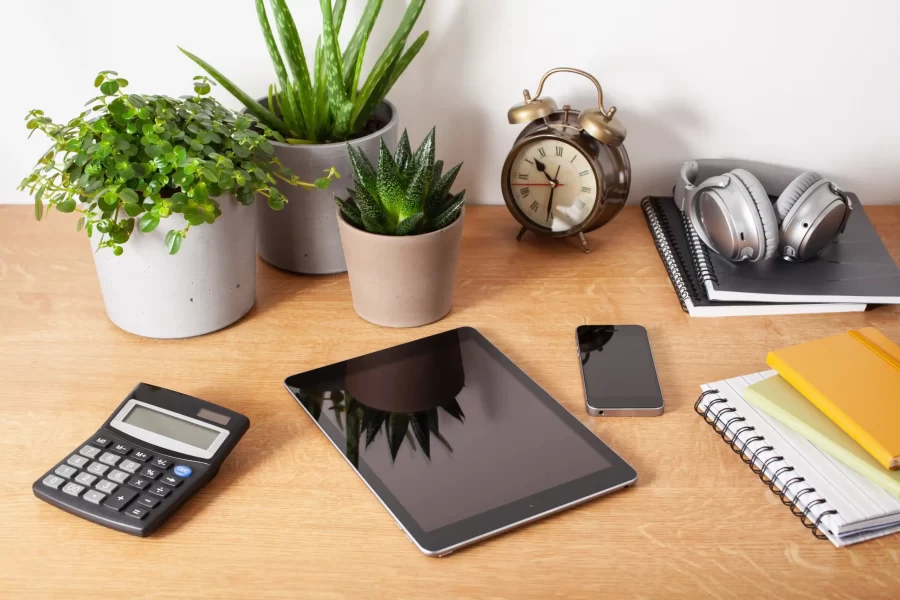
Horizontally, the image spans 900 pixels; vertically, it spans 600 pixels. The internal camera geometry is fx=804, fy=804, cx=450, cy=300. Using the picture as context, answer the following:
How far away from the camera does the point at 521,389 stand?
0.84 metres

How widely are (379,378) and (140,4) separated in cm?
64

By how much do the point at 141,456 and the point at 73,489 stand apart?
0.06 meters

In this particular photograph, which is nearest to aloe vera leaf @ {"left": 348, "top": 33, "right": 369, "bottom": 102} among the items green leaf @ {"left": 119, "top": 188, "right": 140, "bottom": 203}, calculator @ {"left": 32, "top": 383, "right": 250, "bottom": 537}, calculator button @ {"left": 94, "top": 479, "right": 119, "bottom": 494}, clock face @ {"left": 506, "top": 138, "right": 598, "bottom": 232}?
clock face @ {"left": 506, "top": 138, "right": 598, "bottom": 232}

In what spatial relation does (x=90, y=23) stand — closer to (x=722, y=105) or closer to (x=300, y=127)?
(x=300, y=127)

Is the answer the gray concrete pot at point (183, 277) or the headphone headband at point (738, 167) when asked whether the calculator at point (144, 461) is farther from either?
the headphone headband at point (738, 167)

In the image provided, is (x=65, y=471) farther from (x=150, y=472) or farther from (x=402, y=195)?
(x=402, y=195)

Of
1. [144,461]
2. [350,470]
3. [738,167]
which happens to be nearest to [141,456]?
[144,461]

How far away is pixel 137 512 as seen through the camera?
66cm

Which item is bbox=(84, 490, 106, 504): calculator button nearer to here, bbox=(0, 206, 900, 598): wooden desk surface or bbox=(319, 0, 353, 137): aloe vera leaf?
bbox=(0, 206, 900, 598): wooden desk surface

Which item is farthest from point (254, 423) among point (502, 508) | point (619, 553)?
point (619, 553)

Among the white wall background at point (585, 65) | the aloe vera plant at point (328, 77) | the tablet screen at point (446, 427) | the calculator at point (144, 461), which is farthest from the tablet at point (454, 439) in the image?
the white wall background at point (585, 65)

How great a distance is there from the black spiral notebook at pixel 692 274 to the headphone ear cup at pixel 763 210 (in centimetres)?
4

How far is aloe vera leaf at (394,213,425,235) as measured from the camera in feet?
2.86

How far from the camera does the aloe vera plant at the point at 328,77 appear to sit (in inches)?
37.8
